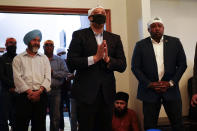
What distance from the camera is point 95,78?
2027mm

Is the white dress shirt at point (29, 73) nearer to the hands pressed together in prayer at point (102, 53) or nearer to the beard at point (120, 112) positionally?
the hands pressed together in prayer at point (102, 53)

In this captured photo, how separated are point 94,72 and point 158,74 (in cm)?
98

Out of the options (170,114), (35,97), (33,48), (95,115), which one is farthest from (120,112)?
(95,115)

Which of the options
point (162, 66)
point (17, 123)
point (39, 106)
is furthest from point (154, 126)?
point (17, 123)

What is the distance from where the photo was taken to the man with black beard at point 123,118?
3576 millimetres

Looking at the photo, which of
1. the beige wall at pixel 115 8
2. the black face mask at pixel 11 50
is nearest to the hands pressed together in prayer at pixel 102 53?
the black face mask at pixel 11 50

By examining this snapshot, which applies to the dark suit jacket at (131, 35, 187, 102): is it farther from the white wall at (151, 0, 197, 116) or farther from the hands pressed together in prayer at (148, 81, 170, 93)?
the white wall at (151, 0, 197, 116)

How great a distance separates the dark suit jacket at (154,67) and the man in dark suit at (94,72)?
2.28 feet

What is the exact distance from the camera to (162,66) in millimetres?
2770

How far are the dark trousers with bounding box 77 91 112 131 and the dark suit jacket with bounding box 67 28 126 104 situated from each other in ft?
0.15

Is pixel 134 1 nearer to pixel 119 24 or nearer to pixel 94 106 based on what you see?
pixel 119 24

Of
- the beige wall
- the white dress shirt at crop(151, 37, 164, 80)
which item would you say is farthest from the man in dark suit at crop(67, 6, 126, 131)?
the beige wall

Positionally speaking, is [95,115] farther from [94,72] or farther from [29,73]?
[29,73]

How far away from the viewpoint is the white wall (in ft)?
13.9
